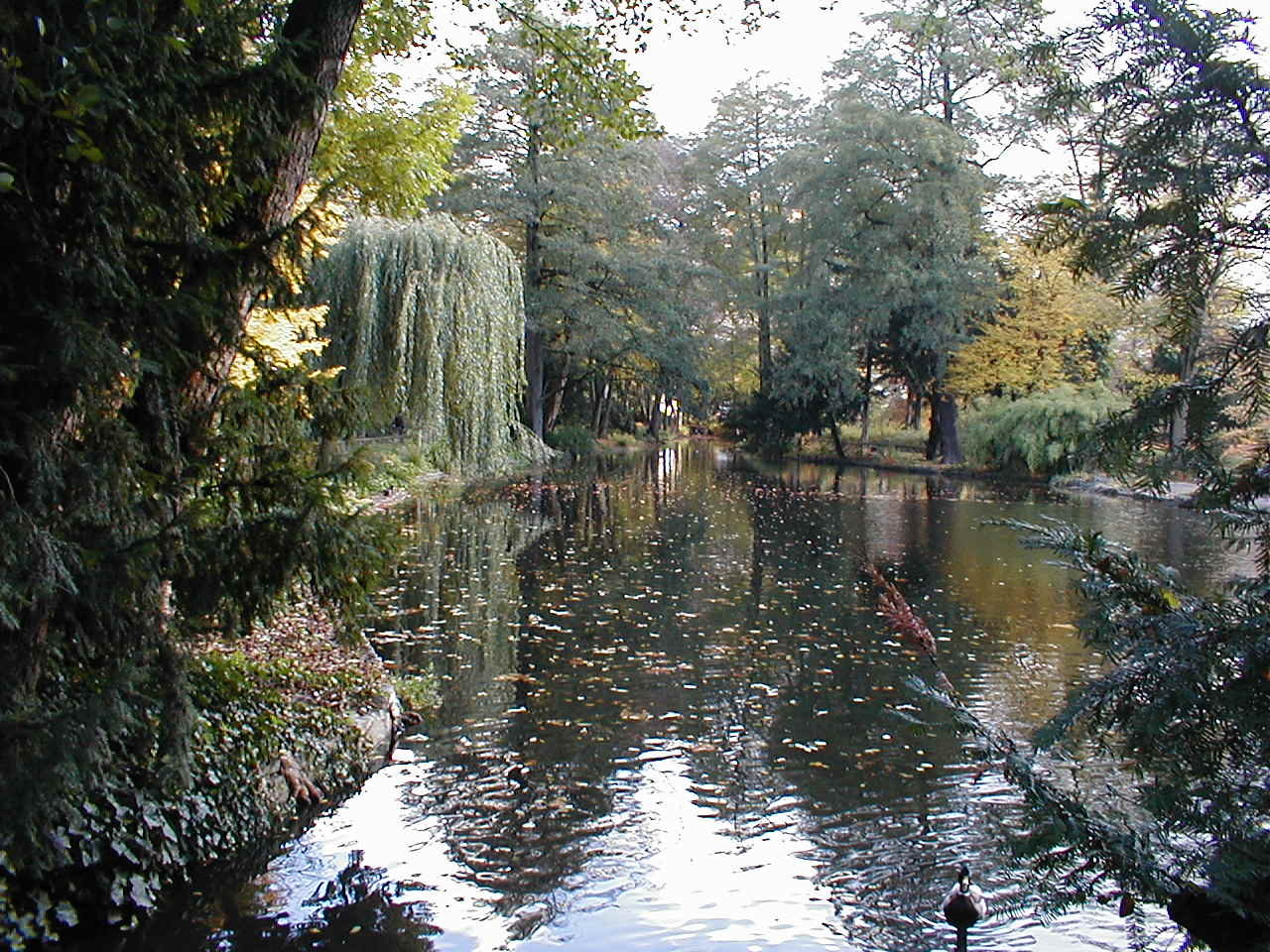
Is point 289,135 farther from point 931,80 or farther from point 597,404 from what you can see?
point 597,404

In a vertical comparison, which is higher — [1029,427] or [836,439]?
[1029,427]

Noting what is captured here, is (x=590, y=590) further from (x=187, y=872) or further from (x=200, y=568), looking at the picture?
(x=200, y=568)

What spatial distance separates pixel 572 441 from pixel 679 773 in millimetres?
31699

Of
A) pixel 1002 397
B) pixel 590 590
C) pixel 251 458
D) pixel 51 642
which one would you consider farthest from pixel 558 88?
pixel 1002 397

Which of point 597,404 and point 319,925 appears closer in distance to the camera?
point 319,925

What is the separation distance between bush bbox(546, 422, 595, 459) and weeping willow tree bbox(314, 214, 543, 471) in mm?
18704

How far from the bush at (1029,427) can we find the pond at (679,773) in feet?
45.5

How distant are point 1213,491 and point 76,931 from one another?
4244 millimetres

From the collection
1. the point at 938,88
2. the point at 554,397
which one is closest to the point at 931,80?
the point at 938,88

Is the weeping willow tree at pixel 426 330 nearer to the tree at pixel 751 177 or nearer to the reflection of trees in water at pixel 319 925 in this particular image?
the reflection of trees in water at pixel 319 925

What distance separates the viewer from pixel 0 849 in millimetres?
3689

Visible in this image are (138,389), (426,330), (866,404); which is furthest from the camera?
(866,404)

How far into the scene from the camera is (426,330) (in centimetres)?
1700

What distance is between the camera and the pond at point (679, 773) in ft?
15.2
